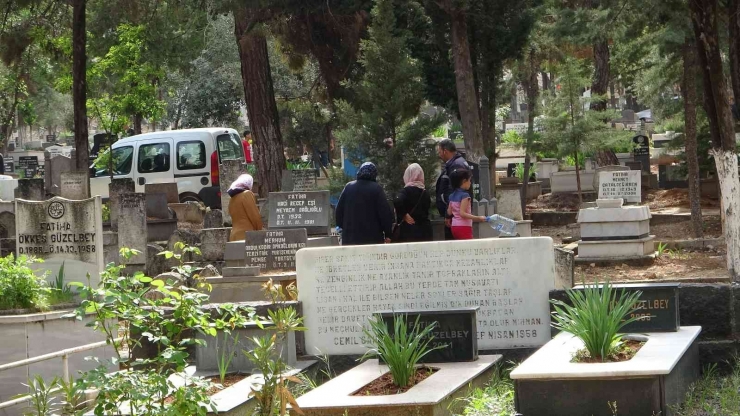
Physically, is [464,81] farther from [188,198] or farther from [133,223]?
[188,198]

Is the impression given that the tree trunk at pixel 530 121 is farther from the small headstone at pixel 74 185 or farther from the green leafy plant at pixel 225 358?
the green leafy plant at pixel 225 358

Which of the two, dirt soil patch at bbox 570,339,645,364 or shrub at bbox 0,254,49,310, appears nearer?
dirt soil patch at bbox 570,339,645,364

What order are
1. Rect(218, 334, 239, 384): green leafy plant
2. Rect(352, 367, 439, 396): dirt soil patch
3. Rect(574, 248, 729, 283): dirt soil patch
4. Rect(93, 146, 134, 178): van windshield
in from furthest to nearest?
1. Rect(93, 146, 134, 178): van windshield
2. Rect(574, 248, 729, 283): dirt soil patch
3. Rect(218, 334, 239, 384): green leafy plant
4. Rect(352, 367, 439, 396): dirt soil patch

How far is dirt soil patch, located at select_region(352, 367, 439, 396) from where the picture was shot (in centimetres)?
703

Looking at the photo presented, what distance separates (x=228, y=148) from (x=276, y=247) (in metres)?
11.3

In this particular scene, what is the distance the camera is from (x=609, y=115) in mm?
24531

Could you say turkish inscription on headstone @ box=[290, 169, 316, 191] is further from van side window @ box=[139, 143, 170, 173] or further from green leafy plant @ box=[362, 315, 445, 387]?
green leafy plant @ box=[362, 315, 445, 387]

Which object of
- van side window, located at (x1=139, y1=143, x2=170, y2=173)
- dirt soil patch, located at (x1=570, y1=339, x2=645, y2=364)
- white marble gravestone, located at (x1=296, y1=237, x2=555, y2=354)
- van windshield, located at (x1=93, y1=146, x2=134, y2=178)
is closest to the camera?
dirt soil patch, located at (x1=570, y1=339, x2=645, y2=364)

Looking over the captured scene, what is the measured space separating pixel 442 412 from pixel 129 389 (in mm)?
1903

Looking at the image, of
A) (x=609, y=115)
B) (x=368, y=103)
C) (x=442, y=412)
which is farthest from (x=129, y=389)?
(x=609, y=115)

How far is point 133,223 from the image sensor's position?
55.7 feet

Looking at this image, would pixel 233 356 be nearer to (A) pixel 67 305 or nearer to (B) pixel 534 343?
(B) pixel 534 343

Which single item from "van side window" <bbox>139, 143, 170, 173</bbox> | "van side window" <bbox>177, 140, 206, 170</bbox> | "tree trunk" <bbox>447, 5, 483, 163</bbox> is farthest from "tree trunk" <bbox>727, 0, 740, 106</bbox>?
"van side window" <bbox>139, 143, 170, 173</bbox>

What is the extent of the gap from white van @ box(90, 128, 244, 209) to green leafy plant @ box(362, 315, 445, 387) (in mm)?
16906
